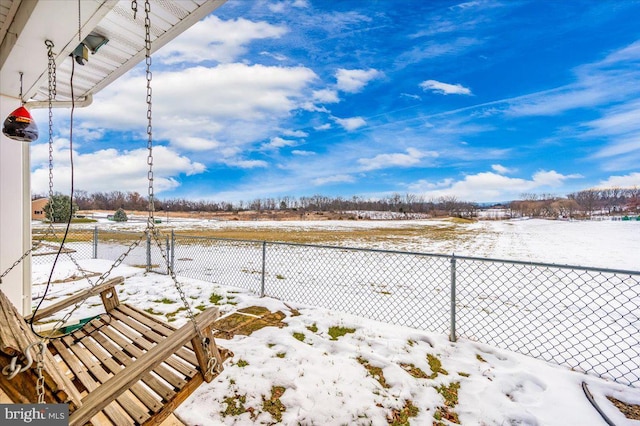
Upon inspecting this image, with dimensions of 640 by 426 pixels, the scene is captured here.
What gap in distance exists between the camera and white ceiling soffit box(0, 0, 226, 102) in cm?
202

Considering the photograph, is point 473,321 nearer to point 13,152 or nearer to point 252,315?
point 252,315

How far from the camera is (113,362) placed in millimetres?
2021

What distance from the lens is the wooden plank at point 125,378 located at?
123 centimetres

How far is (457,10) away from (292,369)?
39.6ft

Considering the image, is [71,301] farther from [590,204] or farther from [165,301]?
[590,204]

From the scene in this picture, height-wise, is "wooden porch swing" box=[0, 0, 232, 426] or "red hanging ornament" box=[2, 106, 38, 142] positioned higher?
"red hanging ornament" box=[2, 106, 38, 142]

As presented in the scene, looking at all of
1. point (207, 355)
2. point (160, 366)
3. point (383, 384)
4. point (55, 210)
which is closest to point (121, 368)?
point (160, 366)

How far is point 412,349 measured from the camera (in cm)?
314

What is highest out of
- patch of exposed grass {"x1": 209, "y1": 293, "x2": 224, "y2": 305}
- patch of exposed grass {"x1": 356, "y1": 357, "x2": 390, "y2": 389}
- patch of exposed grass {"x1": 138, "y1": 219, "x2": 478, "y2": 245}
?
patch of exposed grass {"x1": 209, "y1": 293, "x2": 224, "y2": 305}

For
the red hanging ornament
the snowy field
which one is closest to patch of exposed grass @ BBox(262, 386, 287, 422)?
the snowy field

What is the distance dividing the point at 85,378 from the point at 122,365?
0.20 meters

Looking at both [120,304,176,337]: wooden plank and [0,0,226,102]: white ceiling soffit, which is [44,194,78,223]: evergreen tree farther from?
[0,0,226,102]: white ceiling soffit

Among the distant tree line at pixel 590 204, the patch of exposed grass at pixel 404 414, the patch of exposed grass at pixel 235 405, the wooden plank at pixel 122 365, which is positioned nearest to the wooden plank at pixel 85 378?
the wooden plank at pixel 122 365

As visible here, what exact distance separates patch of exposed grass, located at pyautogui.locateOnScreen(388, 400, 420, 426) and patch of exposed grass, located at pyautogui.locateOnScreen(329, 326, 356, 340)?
1274 millimetres
